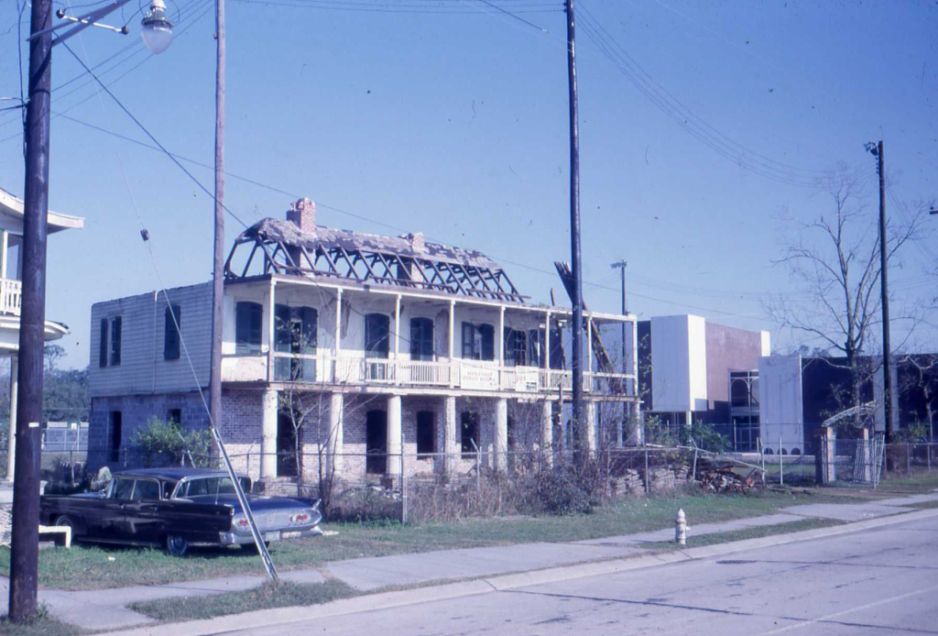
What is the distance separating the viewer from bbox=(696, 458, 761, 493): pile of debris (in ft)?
95.8

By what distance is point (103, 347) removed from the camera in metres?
34.1

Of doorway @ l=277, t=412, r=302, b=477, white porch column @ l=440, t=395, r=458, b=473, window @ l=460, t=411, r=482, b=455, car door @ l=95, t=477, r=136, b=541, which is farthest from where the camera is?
window @ l=460, t=411, r=482, b=455

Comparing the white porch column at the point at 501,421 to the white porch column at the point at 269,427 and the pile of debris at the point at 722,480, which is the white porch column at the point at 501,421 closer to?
the pile of debris at the point at 722,480

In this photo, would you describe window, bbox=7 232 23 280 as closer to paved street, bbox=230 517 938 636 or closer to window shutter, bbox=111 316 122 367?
window shutter, bbox=111 316 122 367

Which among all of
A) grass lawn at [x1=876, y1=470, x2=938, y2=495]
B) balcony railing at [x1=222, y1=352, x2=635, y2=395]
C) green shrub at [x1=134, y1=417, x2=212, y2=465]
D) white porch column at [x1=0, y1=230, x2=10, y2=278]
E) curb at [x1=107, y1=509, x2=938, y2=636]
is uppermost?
white porch column at [x1=0, y1=230, x2=10, y2=278]

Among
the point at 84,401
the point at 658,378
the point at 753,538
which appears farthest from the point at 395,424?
the point at 84,401

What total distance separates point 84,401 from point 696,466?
72.2 metres

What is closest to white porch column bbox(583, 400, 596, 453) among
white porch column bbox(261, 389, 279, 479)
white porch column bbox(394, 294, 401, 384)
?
white porch column bbox(394, 294, 401, 384)

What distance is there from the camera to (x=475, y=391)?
33.5 metres

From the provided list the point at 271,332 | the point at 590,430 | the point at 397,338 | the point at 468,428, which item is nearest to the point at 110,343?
the point at 271,332

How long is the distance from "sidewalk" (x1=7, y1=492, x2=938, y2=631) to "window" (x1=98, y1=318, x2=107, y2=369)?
21.5 metres

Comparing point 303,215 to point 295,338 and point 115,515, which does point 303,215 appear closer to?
point 295,338

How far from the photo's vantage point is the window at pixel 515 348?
38188 mm

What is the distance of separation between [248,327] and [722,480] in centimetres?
1495
